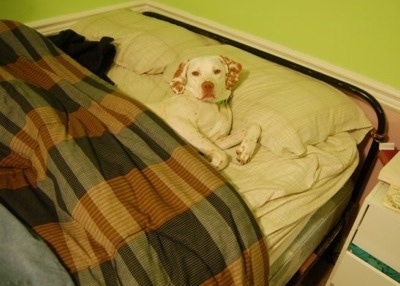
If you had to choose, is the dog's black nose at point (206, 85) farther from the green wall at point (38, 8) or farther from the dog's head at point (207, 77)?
the green wall at point (38, 8)

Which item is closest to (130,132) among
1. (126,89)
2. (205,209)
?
(205,209)

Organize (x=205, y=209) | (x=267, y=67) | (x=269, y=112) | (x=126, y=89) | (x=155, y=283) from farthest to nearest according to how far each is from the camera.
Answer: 1. (x=126, y=89)
2. (x=267, y=67)
3. (x=269, y=112)
4. (x=205, y=209)
5. (x=155, y=283)

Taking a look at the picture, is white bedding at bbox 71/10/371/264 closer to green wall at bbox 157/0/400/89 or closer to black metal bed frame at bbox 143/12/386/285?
black metal bed frame at bbox 143/12/386/285

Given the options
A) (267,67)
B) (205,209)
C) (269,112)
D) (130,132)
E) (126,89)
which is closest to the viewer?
A: (205,209)

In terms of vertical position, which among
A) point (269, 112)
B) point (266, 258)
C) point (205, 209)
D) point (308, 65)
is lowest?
point (266, 258)

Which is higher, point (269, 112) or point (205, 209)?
point (269, 112)

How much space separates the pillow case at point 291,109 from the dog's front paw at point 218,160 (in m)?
0.17

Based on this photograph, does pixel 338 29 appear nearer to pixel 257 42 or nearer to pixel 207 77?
pixel 257 42

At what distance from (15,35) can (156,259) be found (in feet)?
4.25

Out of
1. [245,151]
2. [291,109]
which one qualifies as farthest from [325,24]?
[245,151]

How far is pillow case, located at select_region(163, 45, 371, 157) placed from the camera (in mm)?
1146

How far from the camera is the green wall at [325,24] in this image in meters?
1.25

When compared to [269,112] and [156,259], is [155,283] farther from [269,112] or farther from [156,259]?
[269,112]

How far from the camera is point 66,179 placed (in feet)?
2.83
